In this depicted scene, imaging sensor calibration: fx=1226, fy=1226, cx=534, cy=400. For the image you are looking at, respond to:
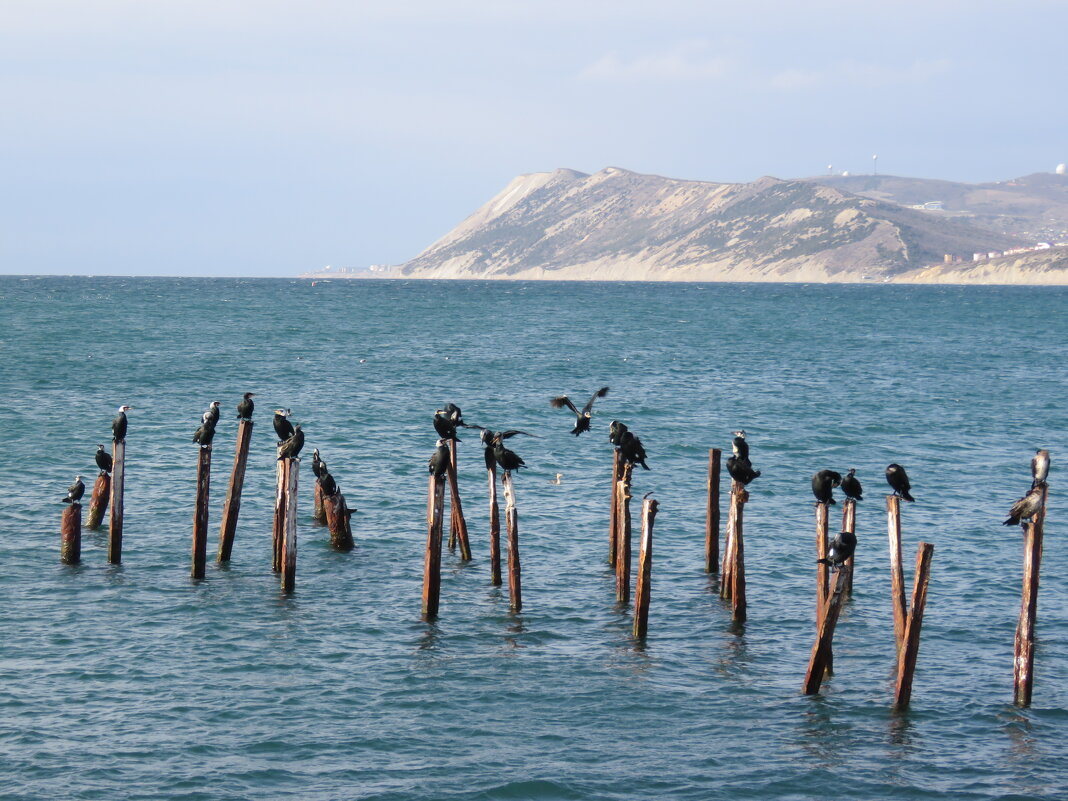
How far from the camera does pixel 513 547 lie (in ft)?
66.2

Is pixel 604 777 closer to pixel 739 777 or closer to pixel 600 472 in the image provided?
pixel 739 777

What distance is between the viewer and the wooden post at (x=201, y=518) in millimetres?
22031

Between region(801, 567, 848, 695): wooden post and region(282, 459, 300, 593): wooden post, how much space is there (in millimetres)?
8752

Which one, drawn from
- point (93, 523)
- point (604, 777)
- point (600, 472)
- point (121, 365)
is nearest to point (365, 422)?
point (600, 472)

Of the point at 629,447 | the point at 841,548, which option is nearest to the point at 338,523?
the point at 629,447

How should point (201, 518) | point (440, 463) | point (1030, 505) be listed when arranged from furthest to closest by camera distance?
point (201, 518), point (440, 463), point (1030, 505)

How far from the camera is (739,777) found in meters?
14.9

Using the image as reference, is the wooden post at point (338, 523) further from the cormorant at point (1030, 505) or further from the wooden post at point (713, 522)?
the cormorant at point (1030, 505)

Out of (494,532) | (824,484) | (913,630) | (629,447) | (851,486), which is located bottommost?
(913,630)

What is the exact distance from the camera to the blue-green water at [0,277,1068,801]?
49.5ft

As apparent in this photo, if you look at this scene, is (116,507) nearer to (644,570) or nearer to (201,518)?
(201,518)

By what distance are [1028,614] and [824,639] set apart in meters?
2.64

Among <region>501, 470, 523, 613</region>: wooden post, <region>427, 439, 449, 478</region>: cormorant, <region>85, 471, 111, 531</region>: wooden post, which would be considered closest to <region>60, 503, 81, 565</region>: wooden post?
<region>85, 471, 111, 531</region>: wooden post

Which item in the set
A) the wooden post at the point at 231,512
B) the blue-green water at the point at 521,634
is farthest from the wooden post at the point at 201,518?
the wooden post at the point at 231,512
